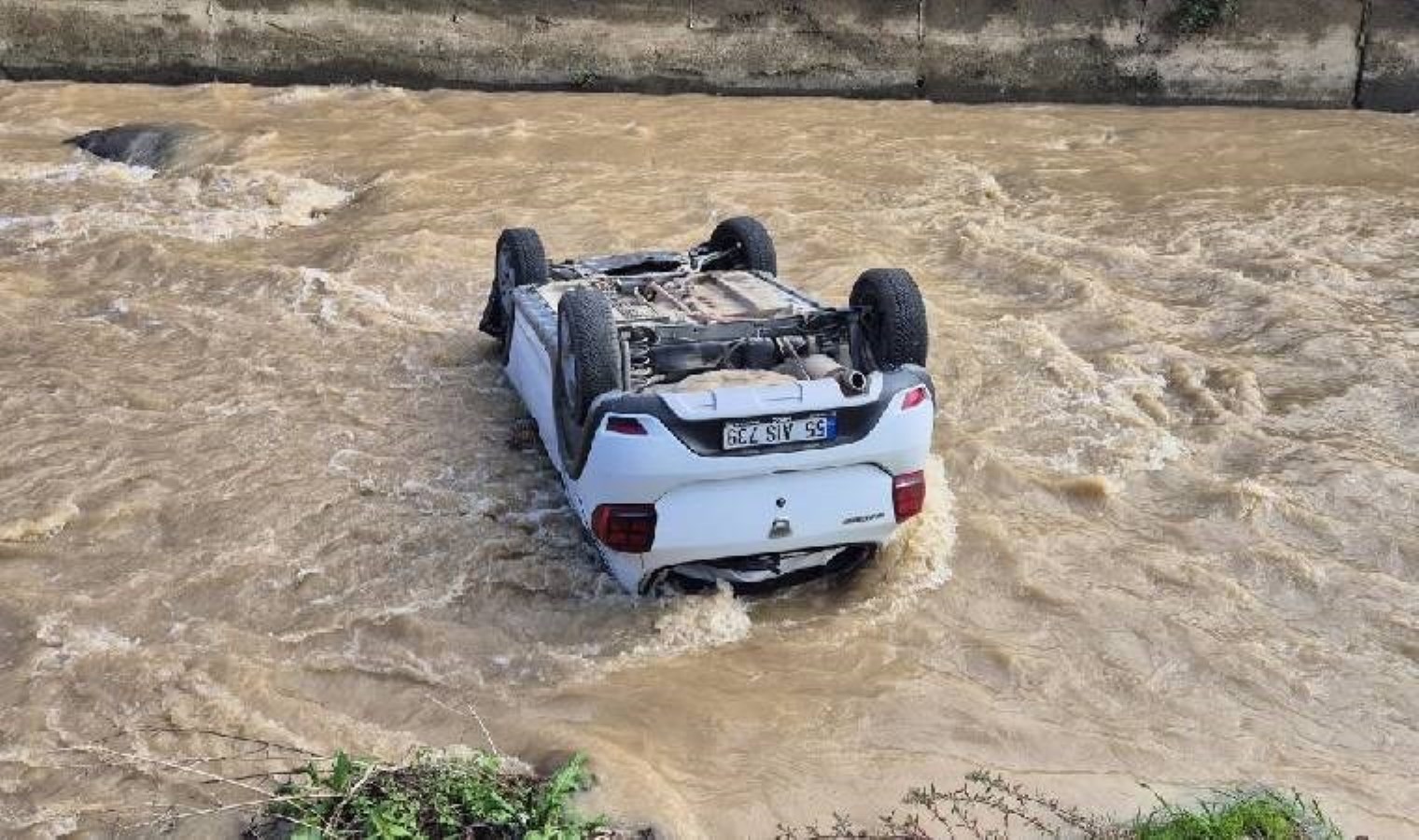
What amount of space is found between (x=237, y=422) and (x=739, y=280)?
2.99 meters

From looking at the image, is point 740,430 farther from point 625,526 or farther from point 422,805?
point 422,805

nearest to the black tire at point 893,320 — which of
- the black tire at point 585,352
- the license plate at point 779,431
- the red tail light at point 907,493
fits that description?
the red tail light at point 907,493

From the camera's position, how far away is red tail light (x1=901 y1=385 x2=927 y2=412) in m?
5.12

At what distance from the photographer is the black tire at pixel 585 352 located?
5.20m

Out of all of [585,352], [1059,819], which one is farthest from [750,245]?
[1059,819]

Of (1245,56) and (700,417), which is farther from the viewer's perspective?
(1245,56)

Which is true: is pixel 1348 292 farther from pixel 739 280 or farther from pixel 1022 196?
pixel 739 280

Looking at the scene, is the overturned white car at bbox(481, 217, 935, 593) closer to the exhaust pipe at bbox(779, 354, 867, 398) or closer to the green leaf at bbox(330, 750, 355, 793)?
the exhaust pipe at bbox(779, 354, 867, 398)

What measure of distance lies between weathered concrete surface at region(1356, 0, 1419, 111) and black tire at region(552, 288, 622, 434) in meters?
13.8

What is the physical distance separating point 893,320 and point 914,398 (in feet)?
1.93

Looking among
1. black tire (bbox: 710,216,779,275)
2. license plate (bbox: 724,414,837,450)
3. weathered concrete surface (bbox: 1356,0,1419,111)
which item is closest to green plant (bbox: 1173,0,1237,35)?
weathered concrete surface (bbox: 1356,0,1419,111)

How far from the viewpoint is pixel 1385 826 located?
14.1 ft

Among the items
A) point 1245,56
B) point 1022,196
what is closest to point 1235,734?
point 1022,196

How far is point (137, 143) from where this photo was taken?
1291cm
